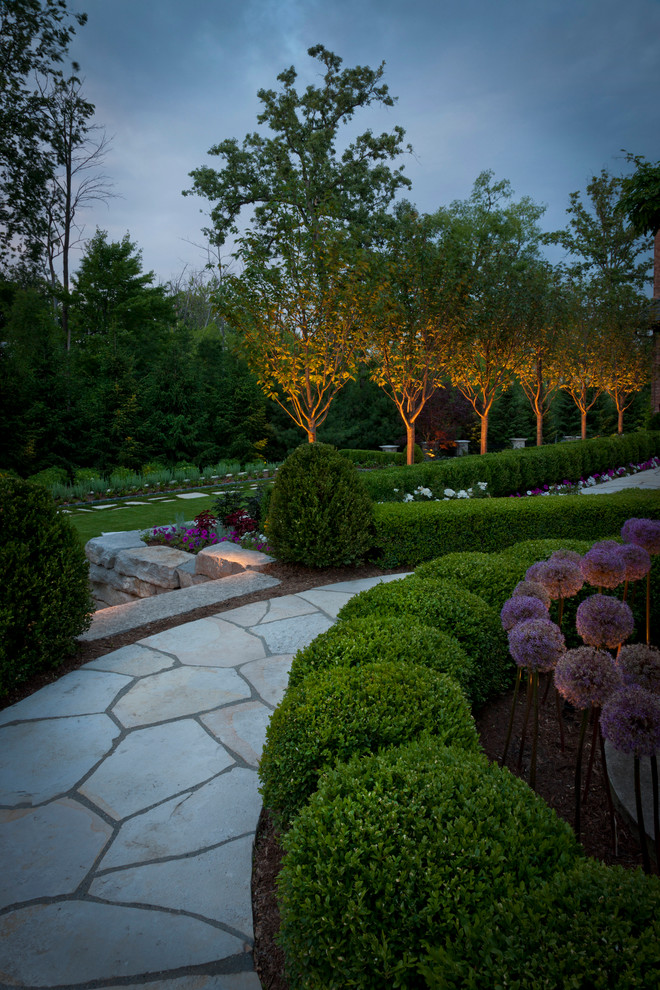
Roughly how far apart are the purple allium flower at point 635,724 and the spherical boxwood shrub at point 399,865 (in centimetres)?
26

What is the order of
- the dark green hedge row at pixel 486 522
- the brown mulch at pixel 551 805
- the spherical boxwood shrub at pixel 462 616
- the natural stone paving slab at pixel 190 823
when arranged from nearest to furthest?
the brown mulch at pixel 551 805 < the natural stone paving slab at pixel 190 823 < the spherical boxwood shrub at pixel 462 616 < the dark green hedge row at pixel 486 522

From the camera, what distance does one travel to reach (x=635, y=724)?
3.61ft

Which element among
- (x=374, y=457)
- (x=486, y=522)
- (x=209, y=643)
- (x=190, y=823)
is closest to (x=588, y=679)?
(x=190, y=823)

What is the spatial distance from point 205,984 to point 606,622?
1.45m

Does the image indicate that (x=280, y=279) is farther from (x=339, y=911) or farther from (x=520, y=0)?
(x=339, y=911)

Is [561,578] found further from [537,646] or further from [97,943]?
[97,943]

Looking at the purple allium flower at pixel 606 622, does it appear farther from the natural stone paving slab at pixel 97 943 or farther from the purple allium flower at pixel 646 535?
the natural stone paving slab at pixel 97 943

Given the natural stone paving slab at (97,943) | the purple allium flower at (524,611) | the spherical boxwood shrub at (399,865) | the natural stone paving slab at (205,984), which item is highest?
the purple allium flower at (524,611)

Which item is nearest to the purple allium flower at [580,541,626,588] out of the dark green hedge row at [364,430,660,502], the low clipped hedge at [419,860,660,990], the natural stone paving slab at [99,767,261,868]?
the low clipped hedge at [419,860,660,990]

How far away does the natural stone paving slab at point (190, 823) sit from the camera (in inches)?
66.1

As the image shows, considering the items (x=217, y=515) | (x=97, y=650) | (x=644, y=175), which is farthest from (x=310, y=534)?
(x=644, y=175)

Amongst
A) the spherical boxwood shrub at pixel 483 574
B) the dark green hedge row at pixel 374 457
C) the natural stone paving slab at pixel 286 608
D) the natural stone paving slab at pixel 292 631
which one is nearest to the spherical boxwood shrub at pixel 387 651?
the spherical boxwood shrub at pixel 483 574

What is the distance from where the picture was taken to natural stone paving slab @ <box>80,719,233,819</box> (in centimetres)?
191

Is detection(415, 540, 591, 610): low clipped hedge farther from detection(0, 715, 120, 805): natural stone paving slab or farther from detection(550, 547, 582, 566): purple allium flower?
detection(0, 715, 120, 805): natural stone paving slab
